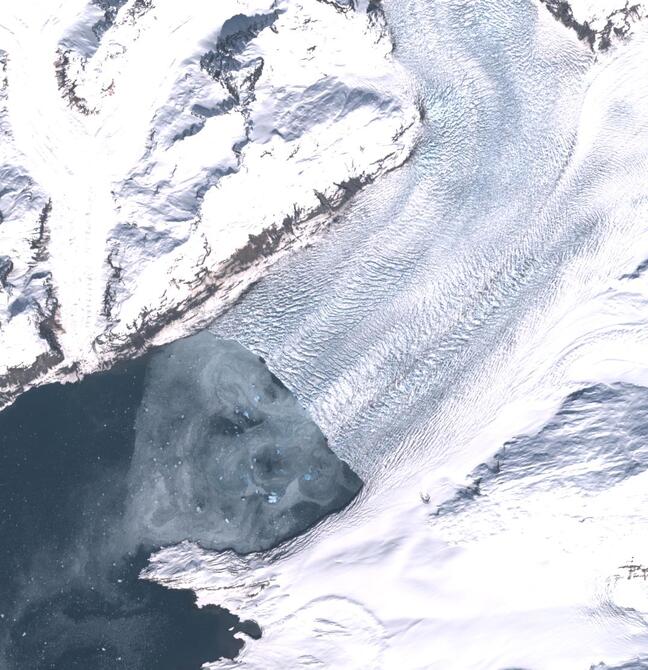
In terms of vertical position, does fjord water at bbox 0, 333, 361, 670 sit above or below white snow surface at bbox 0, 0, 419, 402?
below

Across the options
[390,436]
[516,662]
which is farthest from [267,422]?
[516,662]

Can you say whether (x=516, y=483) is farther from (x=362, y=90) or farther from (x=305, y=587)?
(x=362, y=90)

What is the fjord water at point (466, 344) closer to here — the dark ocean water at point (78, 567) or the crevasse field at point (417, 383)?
the crevasse field at point (417, 383)

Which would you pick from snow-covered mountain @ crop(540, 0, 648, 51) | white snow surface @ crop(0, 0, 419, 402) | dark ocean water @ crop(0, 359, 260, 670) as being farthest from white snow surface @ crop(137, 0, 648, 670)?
white snow surface @ crop(0, 0, 419, 402)

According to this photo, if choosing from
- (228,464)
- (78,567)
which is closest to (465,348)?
(228,464)

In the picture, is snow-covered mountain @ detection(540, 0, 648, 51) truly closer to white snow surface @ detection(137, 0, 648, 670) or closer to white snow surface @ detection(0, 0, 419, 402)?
white snow surface @ detection(137, 0, 648, 670)

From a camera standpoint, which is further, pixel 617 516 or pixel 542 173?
pixel 542 173

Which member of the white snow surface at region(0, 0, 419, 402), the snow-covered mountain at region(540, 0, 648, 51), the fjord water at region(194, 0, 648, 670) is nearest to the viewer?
the fjord water at region(194, 0, 648, 670)
